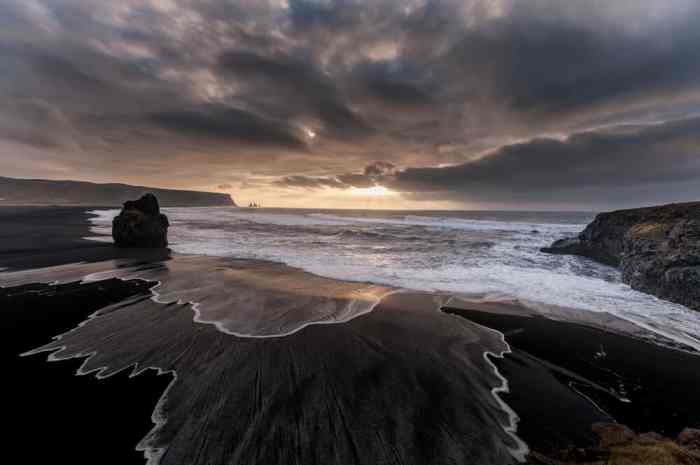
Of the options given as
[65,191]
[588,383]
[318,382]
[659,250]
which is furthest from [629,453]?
[65,191]

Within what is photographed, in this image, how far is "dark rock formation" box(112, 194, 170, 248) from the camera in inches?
670

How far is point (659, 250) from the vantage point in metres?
10.8

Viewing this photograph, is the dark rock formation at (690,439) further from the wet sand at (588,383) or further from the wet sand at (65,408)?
the wet sand at (65,408)

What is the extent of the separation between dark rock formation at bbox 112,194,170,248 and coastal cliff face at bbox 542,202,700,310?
26.0 m

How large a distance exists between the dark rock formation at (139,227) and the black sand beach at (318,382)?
9810 mm

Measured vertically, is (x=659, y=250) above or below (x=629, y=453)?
above

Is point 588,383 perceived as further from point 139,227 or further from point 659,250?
point 139,227

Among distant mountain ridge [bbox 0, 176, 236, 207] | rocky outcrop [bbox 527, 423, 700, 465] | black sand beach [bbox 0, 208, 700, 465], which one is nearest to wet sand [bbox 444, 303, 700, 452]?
black sand beach [bbox 0, 208, 700, 465]

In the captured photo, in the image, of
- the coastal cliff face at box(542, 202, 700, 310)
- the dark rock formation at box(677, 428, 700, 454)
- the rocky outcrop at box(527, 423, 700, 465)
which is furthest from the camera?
the coastal cliff face at box(542, 202, 700, 310)

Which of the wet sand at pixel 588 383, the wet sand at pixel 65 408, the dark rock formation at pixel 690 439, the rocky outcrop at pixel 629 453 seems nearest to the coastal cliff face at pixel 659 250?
→ the wet sand at pixel 588 383

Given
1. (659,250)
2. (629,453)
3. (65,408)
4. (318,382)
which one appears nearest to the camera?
(629,453)

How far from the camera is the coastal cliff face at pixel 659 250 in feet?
28.9

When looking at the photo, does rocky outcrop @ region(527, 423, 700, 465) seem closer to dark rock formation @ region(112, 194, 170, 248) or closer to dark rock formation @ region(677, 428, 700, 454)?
dark rock formation @ region(677, 428, 700, 454)

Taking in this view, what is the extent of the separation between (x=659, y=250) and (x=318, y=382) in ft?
49.9
